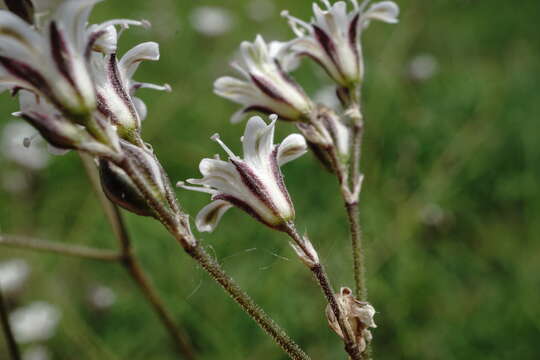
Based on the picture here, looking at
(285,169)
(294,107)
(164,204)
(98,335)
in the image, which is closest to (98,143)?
(164,204)

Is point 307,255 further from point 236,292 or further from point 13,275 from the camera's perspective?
point 13,275

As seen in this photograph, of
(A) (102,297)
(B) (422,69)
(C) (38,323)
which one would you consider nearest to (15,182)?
(C) (38,323)

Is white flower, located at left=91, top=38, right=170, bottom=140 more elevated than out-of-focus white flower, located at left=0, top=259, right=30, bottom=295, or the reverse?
white flower, located at left=91, top=38, right=170, bottom=140

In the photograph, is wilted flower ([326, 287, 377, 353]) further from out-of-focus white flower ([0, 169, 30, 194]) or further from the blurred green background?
out-of-focus white flower ([0, 169, 30, 194])

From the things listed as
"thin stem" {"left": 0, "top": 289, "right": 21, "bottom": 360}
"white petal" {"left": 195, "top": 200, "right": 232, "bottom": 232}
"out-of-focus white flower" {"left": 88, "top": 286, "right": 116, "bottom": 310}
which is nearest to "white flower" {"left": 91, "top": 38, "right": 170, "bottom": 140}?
"white petal" {"left": 195, "top": 200, "right": 232, "bottom": 232}

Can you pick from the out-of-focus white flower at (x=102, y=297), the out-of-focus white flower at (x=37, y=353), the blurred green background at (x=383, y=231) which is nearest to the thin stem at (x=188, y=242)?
the blurred green background at (x=383, y=231)

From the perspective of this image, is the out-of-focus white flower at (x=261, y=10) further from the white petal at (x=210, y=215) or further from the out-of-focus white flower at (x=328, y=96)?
the white petal at (x=210, y=215)
